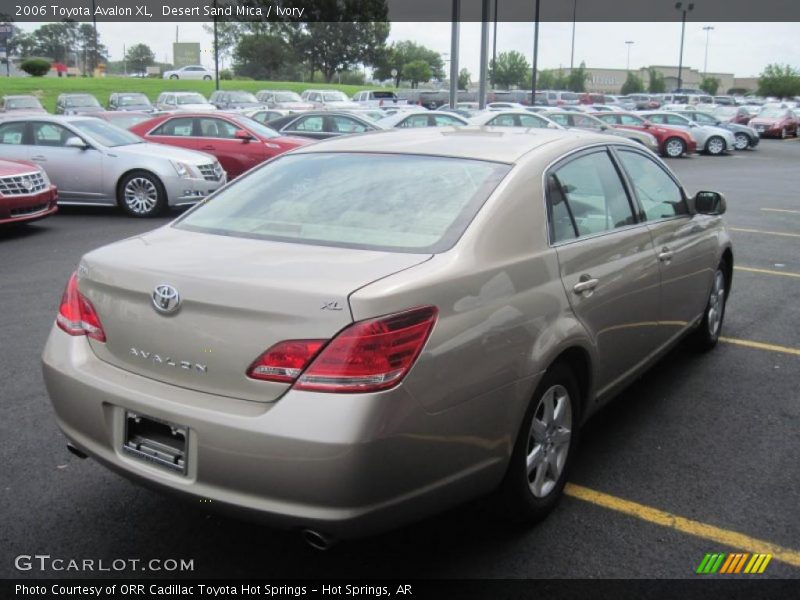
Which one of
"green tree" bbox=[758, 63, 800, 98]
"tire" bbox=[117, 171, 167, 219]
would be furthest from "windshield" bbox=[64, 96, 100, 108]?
"green tree" bbox=[758, 63, 800, 98]

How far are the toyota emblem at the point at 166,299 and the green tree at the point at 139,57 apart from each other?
133 metres

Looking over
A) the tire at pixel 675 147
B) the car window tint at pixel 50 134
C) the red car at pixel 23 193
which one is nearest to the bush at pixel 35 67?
the tire at pixel 675 147

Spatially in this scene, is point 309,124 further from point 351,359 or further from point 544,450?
point 351,359

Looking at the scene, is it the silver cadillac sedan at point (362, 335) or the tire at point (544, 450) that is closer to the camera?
the silver cadillac sedan at point (362, 335)

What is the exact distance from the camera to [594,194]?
4.00 metres

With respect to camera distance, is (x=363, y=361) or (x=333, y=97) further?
(x=333, y=97)

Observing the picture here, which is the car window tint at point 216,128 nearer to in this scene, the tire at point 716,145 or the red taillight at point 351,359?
the red taillight at point 351,359

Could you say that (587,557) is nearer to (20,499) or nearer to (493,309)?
(493,309)

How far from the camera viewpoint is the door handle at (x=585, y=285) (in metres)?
3.47

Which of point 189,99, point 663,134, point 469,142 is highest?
point 189,99

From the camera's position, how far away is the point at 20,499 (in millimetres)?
3498

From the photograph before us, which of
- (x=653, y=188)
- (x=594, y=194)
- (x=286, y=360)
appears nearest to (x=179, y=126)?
(x=653, y=188)

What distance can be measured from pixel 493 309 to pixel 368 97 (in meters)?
43.9

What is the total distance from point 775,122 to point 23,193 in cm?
3678
